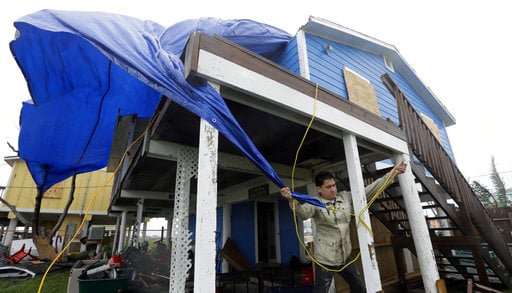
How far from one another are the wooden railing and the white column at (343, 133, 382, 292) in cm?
150

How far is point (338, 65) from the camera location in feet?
20.9

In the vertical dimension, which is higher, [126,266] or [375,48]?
[375,48]

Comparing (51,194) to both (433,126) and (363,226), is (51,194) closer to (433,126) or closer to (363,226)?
(363,226)

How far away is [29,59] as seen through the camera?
102 inches

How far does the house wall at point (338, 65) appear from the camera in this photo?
18.8ft

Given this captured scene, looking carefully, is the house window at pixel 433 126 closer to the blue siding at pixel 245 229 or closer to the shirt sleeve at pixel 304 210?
the blue siding at pixel 245 229

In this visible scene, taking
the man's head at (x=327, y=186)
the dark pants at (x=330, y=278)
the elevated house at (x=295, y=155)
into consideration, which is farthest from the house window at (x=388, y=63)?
the dark pants at (x=330, y=278)

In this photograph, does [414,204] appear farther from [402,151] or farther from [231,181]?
[231,181]

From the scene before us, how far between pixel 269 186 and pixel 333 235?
9.90 feet

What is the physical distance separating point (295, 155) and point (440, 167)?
230 centimetres

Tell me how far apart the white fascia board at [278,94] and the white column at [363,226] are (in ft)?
0.81

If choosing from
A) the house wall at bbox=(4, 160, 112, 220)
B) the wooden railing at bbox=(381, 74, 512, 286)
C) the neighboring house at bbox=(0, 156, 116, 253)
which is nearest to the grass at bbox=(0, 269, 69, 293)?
the neighboring house at bbox=(0, 156, 116, 253)

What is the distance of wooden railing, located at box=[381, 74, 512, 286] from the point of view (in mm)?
3828

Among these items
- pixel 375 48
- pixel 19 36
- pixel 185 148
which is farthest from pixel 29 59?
pixel 375 48
